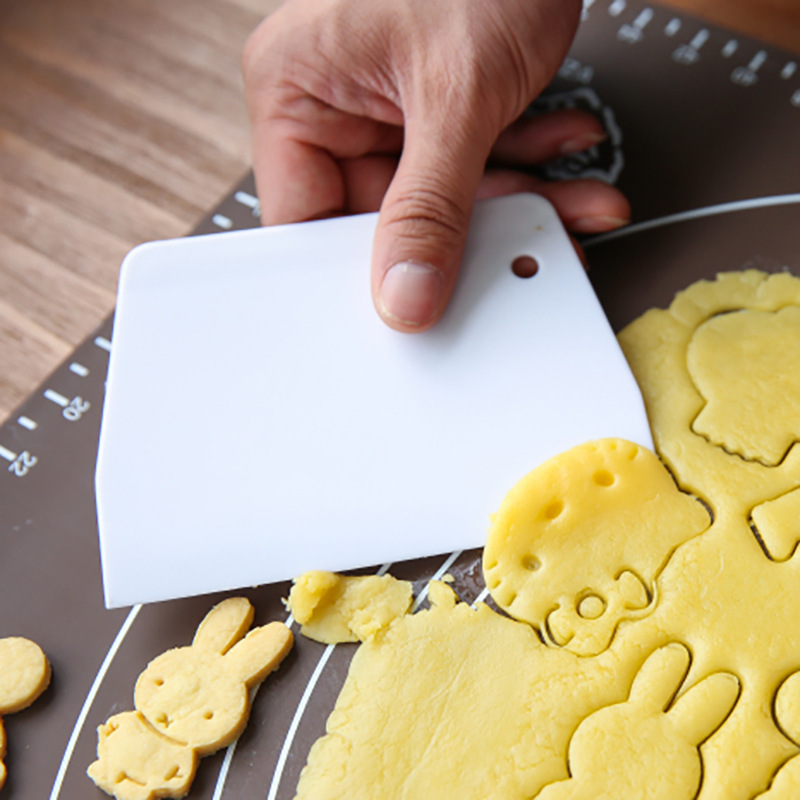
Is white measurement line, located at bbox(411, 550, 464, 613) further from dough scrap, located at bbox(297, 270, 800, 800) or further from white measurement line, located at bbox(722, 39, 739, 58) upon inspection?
white measurement line, located at bbox(722, 39, 739, 58)

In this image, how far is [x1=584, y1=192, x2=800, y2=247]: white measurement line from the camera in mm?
1061

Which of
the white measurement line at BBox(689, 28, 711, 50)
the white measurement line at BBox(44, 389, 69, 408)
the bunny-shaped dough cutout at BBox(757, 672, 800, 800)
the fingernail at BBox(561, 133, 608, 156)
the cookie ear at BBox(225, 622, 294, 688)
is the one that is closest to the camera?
the bunny-shaped dough cutout at BBox(757, 672, 800, 800)

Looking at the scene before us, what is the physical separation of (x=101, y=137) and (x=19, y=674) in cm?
80

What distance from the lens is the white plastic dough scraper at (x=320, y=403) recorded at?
81 cm

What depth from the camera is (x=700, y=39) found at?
49.1 inches

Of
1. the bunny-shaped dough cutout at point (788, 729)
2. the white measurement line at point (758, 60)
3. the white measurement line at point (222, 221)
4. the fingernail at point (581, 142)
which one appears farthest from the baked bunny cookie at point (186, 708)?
the white measurement line at point (758, 60)

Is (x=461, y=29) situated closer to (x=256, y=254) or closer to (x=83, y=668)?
(x=256, y=254)

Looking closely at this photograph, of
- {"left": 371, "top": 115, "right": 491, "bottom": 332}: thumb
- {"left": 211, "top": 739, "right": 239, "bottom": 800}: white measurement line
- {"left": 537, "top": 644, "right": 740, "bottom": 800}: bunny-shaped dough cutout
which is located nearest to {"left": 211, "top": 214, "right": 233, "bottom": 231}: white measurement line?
{"left": 371, "top": 115, "right": 491, "bottom": 332}: thumb

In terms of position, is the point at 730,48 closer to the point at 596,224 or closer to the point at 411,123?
the point at 596,224

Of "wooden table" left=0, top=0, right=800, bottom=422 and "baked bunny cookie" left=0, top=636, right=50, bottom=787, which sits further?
"wooden table" left=0, top=0, right=800, bottom=422

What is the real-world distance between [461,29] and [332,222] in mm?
267

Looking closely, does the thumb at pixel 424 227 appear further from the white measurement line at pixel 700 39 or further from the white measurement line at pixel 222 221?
the white measurement line at pixel 700 39

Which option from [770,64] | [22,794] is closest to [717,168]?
[770,64]

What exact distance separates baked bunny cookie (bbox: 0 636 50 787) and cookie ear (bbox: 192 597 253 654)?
16 centimetres
